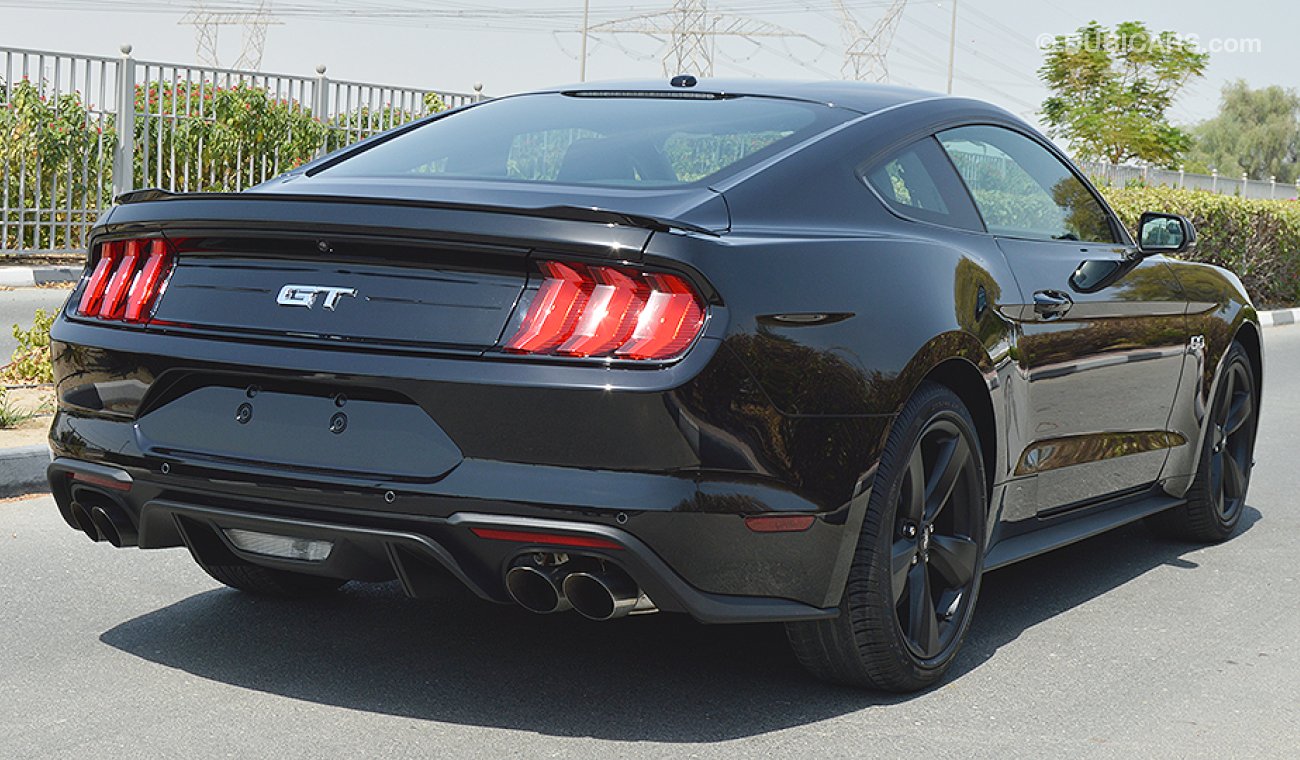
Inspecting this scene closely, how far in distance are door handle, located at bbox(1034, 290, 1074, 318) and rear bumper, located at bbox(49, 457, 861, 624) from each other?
1206mm

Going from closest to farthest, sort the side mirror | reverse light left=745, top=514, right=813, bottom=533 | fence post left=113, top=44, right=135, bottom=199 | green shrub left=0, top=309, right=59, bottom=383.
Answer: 1. reverse light left=745, top=514, right=813, bottom=533
2. the side mirror
3. green shrub left=0, top=309, right=59, bottom=383
4. fence post left=113, top=44, right=135, bottom=199

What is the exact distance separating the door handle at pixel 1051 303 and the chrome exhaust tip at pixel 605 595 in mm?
1666

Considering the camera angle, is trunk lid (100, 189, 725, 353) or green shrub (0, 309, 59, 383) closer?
trunk lid (100, 189, 725, 353)

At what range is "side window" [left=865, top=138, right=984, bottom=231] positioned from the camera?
4.29m

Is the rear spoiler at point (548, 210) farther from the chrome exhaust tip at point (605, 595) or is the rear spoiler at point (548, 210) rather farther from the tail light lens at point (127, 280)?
the chrome exhaust tip at point (605, 595)

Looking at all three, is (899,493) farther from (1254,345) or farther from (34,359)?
(34,359)

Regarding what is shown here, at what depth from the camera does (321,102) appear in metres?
18.7

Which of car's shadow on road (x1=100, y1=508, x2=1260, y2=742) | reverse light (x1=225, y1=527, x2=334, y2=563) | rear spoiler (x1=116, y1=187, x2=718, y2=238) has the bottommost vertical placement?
car's shadow on road (x1=100, y1=508, x2=1260, y2=742)


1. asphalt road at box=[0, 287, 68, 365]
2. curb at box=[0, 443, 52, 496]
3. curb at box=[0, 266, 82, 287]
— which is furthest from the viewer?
curb at box=[0, 266, 82, 287]

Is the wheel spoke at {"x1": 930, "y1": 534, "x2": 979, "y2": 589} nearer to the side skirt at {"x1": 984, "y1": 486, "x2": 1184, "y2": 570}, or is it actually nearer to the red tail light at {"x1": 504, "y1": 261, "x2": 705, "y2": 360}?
the side skirt at {"x1": 984, "y1": 486, "x2": 1184, "y2": 570}

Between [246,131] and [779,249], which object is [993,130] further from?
[246,131]

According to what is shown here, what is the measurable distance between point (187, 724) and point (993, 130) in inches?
110

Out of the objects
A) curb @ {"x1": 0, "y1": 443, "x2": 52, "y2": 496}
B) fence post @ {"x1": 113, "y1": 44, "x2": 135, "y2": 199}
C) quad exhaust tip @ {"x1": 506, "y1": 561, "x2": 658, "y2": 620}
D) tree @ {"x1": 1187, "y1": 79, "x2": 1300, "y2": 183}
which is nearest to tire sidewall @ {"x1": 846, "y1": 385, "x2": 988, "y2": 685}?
quad exhaust tip @ {"x1": 506, "y1": 561, "x2": 658, "y2": 620}

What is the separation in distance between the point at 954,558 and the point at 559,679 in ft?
3.34
